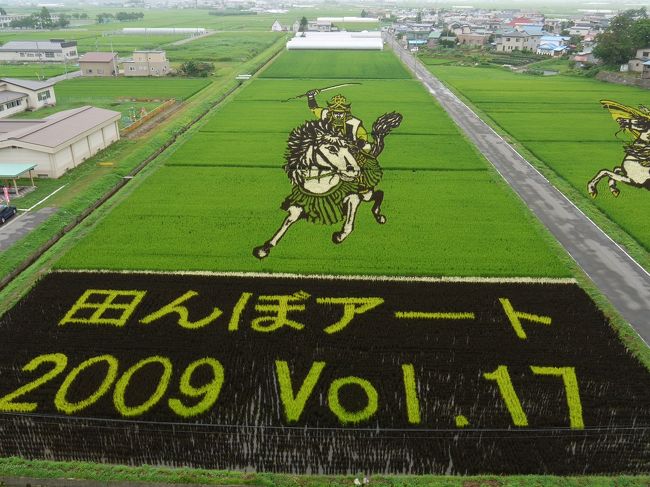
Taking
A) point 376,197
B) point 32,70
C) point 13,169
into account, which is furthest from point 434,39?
point 376,197

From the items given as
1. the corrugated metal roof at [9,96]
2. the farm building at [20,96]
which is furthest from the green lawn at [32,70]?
the corrugated metal roof at [9,96]

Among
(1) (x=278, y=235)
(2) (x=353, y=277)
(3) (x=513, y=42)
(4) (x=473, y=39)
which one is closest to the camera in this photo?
(2) (x=353, y=277)

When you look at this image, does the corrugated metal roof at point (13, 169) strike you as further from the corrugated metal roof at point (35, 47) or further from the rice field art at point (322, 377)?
the corrugated metal roof at point (35, 47)

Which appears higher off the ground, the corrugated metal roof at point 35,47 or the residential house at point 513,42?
the corrugated metal roof at point 35,47

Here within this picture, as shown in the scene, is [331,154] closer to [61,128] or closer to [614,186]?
[614,186]

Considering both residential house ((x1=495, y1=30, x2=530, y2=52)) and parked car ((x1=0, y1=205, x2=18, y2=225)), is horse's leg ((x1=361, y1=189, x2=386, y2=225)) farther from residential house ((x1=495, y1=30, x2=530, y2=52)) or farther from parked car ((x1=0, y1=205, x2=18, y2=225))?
residential house ((x1=495, y1=30, x2=530, y2=52))

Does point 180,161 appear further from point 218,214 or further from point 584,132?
point 584,132

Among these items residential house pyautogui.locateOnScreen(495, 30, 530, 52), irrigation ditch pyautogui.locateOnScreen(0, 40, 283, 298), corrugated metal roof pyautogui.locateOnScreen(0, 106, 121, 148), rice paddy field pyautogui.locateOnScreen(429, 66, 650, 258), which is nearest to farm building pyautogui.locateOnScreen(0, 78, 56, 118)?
corrugated metal roof pyautogui.locateOnScreen(0, 106, 121, 148)
